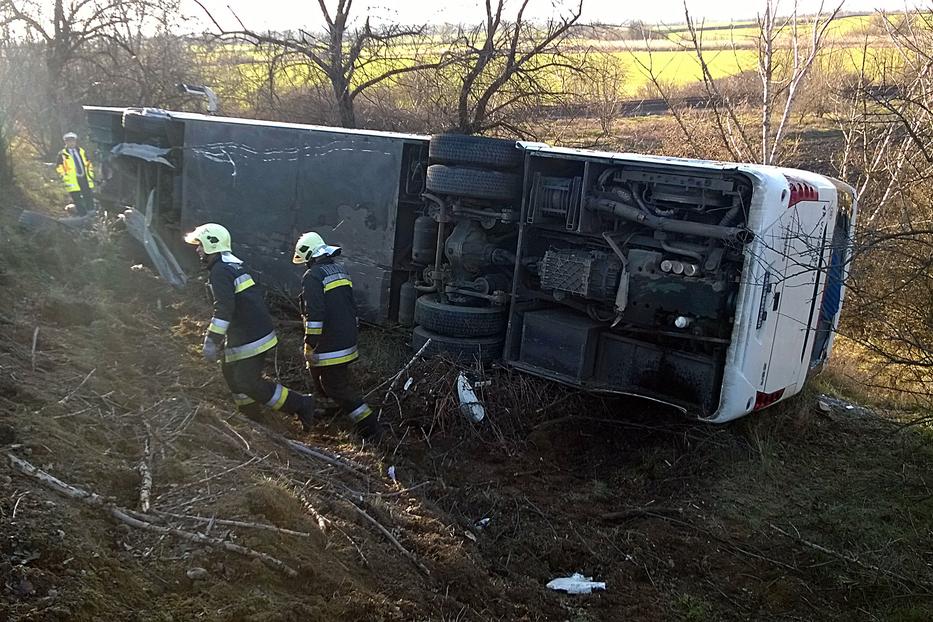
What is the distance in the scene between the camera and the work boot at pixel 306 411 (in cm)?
590

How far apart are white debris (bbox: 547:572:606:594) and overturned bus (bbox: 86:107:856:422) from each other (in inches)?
68.8

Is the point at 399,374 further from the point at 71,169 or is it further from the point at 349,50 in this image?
the point at 349,50

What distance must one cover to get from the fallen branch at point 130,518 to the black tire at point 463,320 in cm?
337

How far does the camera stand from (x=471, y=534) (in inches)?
190

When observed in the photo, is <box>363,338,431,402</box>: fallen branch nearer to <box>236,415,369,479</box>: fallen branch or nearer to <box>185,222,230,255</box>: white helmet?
<box>236,415,369,479</box>: fallen branch

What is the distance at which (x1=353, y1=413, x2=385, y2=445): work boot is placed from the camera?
604 cm

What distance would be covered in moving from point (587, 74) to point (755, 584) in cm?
1141

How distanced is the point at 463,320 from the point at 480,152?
1.34 metres

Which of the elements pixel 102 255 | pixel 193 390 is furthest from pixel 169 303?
pixel 193 390

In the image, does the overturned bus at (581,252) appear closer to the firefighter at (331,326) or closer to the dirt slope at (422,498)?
the dirt slope at (422,498)

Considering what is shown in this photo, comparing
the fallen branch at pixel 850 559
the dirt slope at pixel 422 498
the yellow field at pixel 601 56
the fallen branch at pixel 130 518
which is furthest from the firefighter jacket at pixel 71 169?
the fallen branch at pixel 850 559

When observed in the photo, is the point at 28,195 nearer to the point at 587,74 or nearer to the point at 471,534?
the point at 587,74

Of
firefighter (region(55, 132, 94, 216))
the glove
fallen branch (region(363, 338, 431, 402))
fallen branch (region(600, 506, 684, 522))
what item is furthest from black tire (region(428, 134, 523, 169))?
firefighter (region(55, 132, 94, 216))

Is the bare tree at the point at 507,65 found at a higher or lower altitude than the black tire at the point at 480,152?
higher
